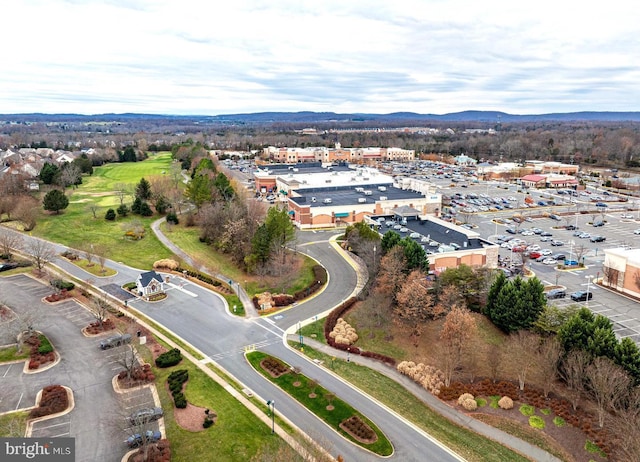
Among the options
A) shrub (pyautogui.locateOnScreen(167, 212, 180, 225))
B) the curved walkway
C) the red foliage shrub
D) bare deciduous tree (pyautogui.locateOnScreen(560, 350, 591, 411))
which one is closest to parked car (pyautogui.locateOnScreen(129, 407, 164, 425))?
the red foliage shrub

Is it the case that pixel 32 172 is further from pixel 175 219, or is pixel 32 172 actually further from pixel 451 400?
pixel 451 400

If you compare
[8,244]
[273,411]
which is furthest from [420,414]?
[8,244]

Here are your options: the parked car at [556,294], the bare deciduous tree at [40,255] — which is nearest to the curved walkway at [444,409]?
the parked car at [556,294]

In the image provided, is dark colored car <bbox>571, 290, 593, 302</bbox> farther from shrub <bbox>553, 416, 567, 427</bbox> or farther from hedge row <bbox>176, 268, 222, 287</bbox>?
hedge row <bbox>176, 268, 222, 287</bbox>

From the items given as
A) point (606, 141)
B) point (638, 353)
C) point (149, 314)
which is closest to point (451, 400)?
point (638, 353)

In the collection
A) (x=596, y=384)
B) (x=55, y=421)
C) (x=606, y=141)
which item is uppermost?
(x=606, y=141)

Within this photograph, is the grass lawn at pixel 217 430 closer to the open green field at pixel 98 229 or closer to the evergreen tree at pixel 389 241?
the evergreen tree at pixel 389 241
